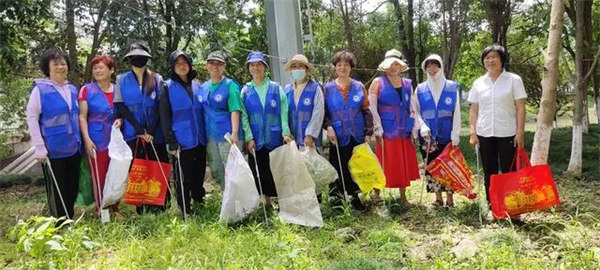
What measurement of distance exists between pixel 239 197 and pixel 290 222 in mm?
477

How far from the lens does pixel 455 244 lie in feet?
11.3

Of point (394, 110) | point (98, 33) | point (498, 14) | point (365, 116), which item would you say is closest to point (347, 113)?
point (365, 116)

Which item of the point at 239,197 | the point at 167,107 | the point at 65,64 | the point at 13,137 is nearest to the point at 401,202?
the point at 239,197

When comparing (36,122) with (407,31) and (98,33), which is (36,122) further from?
(407,31)

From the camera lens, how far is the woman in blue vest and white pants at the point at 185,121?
420 centimetres

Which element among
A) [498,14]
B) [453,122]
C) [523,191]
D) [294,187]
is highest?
[498,14]

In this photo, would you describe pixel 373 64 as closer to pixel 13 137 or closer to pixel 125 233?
pixel 13 137

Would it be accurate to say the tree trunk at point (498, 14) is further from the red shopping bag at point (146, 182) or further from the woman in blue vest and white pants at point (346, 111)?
the red shopping bag at point (146, 182)

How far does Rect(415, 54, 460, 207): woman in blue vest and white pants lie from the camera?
4.25 meters

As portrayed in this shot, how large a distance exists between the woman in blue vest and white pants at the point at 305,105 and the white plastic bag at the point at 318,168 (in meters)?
0.11

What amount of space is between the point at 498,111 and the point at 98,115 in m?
3.33

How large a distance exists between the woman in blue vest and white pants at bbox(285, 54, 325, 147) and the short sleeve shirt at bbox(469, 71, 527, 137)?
1.35 meters

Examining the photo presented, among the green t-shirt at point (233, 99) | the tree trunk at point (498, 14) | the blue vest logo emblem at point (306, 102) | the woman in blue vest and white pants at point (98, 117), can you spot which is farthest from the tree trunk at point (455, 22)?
the woman in blue vest and white pants at point (98, 117)

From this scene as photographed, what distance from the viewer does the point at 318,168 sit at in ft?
13.8
